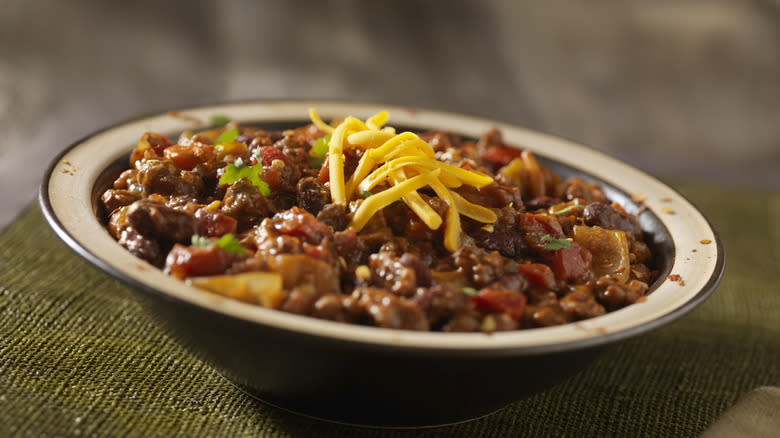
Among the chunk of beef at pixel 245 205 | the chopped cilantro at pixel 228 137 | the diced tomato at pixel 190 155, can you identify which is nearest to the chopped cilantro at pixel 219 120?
the chopped cilantro at pixel 228 137

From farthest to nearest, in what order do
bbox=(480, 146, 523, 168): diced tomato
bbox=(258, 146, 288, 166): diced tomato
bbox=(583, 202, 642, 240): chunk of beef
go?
bbox=(480, 146, 523, 168): diced tomato
bbox=(583, 202, 642, 240): chunk of beef
bbox=(258, 146, 288, 166): diced tomato

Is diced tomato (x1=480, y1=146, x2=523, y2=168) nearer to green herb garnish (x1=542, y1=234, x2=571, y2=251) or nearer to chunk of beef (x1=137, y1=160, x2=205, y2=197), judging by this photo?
green herb garnish (x1=542, y1=234, x2=571, y2=251)

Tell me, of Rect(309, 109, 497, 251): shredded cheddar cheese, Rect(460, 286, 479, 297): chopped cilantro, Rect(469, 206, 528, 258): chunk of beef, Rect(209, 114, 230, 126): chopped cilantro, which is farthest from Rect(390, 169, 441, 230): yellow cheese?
Rect(209, 114, 230, 126): chopped cilantro

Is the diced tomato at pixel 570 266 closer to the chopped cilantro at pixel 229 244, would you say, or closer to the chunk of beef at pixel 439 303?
the chunk of beef at pixel 439 303

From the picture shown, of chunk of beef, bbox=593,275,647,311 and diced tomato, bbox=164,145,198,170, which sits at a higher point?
diced tomato, bbox=164,145,198,170

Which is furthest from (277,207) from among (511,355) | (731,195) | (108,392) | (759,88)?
(759,88)
